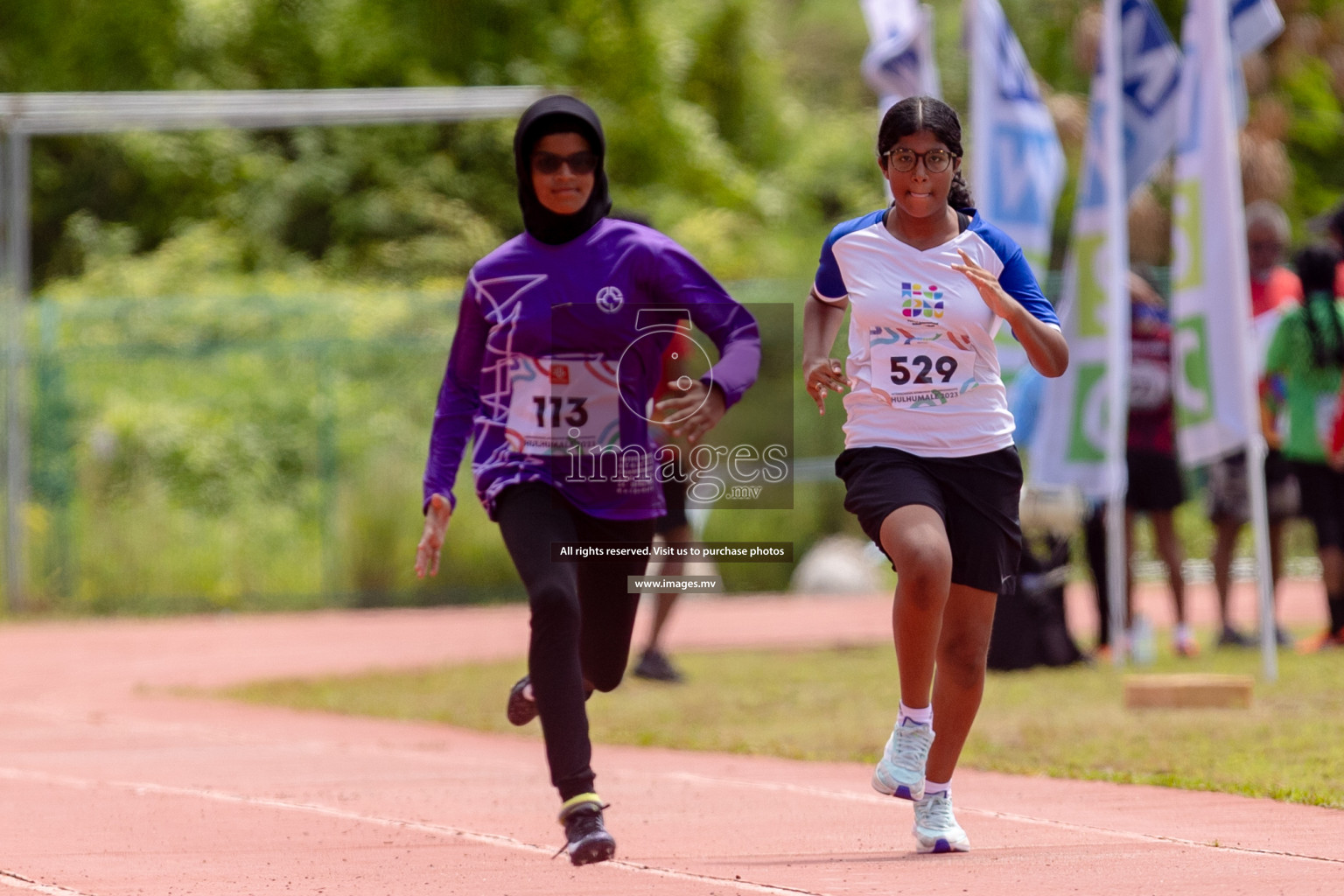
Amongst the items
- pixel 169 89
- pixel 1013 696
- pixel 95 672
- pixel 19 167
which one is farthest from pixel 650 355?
pixel 169 89

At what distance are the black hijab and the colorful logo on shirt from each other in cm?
91

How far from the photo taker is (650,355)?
5473mm

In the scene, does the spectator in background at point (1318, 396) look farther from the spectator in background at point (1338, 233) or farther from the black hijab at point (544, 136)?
the black hijab at point (544, 136)

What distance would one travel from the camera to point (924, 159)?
5227 mm

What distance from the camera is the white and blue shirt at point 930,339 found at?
5.29 m

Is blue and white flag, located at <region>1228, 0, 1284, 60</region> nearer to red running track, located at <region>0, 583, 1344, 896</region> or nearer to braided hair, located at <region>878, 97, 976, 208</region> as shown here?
red running track, located at <region>0, 583, 1344, 896</region>

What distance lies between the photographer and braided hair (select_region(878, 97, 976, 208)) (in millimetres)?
5227

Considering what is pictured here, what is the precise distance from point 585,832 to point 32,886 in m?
1.47

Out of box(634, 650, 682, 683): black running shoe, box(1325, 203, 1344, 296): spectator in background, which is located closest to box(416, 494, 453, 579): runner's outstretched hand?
box(634, 650, 682, 683): black running shoe

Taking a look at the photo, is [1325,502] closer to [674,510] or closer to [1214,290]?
[1214,290]

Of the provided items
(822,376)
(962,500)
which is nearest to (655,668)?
(962,500)

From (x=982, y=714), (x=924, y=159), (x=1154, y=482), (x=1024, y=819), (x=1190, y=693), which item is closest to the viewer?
(x=924, y=159)

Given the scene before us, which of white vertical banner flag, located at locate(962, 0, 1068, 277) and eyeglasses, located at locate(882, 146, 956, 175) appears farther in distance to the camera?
white vertical banner flag, located at locate(962, 0, 1068, 277)

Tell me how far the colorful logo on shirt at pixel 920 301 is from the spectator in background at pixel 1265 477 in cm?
698
